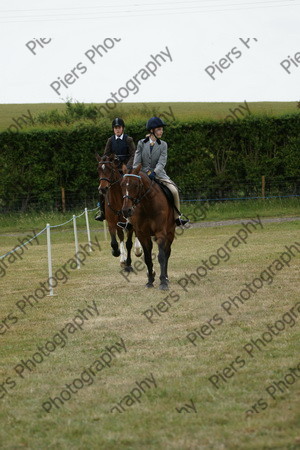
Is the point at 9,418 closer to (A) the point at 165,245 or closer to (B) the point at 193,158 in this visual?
(A) the point at 165,245

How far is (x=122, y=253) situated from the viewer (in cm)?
1383

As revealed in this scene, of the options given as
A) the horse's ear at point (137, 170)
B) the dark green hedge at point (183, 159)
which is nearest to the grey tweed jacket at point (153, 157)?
the horse's ear at point (137, 170)

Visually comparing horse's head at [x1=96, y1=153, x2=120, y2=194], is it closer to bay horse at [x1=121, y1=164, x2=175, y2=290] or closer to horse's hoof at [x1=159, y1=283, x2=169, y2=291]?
bay horse at [x1=121, y1=164, x2=175, y2=290]

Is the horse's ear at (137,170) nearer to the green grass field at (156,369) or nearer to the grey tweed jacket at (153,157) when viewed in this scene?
the grey tweed jacket at (153,157)

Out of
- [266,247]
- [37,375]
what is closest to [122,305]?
[37,375]

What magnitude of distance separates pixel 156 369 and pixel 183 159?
22375mm

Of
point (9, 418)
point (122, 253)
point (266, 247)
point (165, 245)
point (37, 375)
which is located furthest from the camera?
point (266, 247)

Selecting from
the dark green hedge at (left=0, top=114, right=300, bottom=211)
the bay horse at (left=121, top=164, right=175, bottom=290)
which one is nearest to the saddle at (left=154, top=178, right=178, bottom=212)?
the bay horse at (left=121, top=164, right=175, bottom=290)

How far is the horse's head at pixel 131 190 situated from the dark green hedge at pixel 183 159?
16977 mm

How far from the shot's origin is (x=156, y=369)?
6.35 m

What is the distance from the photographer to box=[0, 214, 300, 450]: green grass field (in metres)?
4.75

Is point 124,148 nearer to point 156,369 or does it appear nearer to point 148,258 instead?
point 148,258

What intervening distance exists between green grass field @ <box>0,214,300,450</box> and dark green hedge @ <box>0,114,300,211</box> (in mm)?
15233

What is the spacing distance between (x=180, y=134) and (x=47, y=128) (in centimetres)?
568
